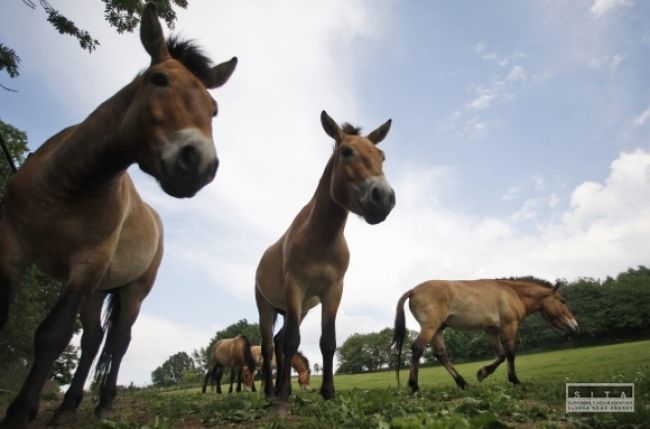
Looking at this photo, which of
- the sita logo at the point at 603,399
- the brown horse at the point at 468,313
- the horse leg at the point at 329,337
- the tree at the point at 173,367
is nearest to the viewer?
the sita logo at the point at 603,399

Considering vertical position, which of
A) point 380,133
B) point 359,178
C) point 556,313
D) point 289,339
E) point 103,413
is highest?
point 380,133

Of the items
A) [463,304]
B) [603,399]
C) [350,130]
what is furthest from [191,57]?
[463,304]

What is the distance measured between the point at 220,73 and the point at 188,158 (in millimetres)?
1431

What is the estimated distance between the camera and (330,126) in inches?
243

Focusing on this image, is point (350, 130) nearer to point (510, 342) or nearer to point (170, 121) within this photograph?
point (170, 121)

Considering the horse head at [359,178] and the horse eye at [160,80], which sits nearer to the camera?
the horse eye at [160,80]

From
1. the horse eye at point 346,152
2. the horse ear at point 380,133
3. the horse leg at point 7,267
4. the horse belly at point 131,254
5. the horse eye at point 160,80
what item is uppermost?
the horse ear at point 380,133

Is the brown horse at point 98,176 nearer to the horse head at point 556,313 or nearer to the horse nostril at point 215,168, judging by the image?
the horse nostril at point 215,168

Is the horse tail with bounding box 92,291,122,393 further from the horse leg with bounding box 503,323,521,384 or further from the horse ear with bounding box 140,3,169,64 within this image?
the horse leg with bounding box 503,323,521,384

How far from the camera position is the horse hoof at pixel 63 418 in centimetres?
398

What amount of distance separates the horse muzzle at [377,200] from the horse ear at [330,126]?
4.86 feet

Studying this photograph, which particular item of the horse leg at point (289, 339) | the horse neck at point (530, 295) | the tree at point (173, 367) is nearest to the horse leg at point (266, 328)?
the horse leg at point (289, 339)

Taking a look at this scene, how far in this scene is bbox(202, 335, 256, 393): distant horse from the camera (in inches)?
799

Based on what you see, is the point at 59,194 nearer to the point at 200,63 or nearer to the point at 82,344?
the point at 200,63
